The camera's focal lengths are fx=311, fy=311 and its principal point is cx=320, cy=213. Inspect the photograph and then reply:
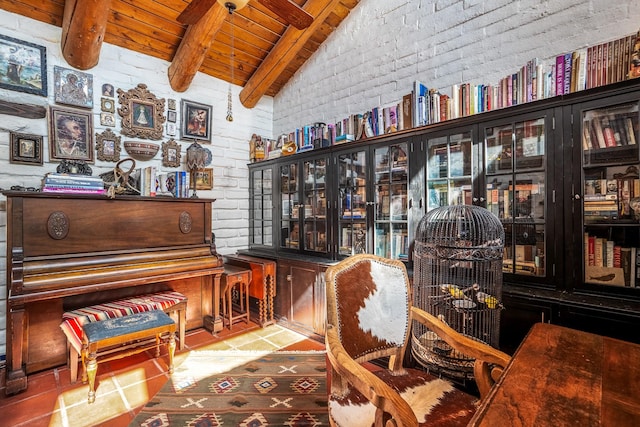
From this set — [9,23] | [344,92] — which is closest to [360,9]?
[344,92]

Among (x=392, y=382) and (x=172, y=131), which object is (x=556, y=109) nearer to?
(x=392, y=382)

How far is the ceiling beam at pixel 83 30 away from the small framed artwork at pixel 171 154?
0.93 metres

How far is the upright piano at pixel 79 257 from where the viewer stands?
213cm

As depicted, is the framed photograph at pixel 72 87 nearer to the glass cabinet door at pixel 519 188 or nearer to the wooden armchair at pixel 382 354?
the wooden armchair at pixel 382 354

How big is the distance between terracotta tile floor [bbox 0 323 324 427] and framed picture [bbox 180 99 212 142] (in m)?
2.22

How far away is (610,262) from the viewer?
1695 mm

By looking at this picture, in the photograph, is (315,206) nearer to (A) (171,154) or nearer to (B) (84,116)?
(A) (171,154)

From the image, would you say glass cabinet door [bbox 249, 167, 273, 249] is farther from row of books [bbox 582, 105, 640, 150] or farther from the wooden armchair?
row of books [bbox 582, 105, 640, 150]

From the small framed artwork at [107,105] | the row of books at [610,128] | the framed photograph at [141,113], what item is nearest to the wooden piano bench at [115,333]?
the framed photograph at [141,113]

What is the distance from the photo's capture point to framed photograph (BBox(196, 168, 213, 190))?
360 cm

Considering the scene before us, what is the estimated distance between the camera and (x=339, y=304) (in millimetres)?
1338

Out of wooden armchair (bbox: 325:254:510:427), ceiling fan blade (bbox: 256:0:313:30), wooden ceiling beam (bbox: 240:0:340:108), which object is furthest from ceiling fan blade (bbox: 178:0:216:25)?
wooden armchair (bbox: 325:254:510:427)

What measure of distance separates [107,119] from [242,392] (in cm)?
275

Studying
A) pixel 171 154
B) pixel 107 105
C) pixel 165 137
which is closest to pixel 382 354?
pixel 171 154
